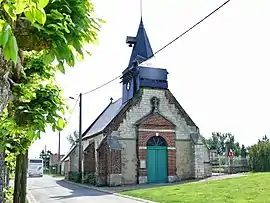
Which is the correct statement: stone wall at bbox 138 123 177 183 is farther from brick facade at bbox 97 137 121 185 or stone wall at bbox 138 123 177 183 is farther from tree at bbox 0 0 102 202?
tree at bbox 0 0 102 202

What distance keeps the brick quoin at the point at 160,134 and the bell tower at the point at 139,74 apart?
106 inches

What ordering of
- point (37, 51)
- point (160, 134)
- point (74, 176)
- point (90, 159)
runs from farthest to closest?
point (74, 176) < point (90, 159) < point (160, 134) < point (37, 51)

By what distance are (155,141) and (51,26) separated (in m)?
28.9

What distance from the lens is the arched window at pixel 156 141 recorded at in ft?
102

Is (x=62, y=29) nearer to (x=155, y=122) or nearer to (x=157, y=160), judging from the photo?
(x=155, y=122)

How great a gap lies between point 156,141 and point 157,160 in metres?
1.51

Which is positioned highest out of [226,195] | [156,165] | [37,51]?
[37,51]

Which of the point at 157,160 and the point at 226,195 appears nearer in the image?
the point at 226,195

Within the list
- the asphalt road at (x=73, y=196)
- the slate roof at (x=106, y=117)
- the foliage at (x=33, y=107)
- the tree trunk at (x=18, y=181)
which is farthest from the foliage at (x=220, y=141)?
the foliage at (x=33, y=107)

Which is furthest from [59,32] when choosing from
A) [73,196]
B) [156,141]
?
[156,141]

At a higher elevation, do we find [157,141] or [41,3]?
[157,141]

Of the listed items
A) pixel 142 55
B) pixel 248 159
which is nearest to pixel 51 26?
pixel 142 55

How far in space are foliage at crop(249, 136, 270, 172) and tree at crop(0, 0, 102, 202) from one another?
32350mm

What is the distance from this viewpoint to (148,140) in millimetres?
30922
